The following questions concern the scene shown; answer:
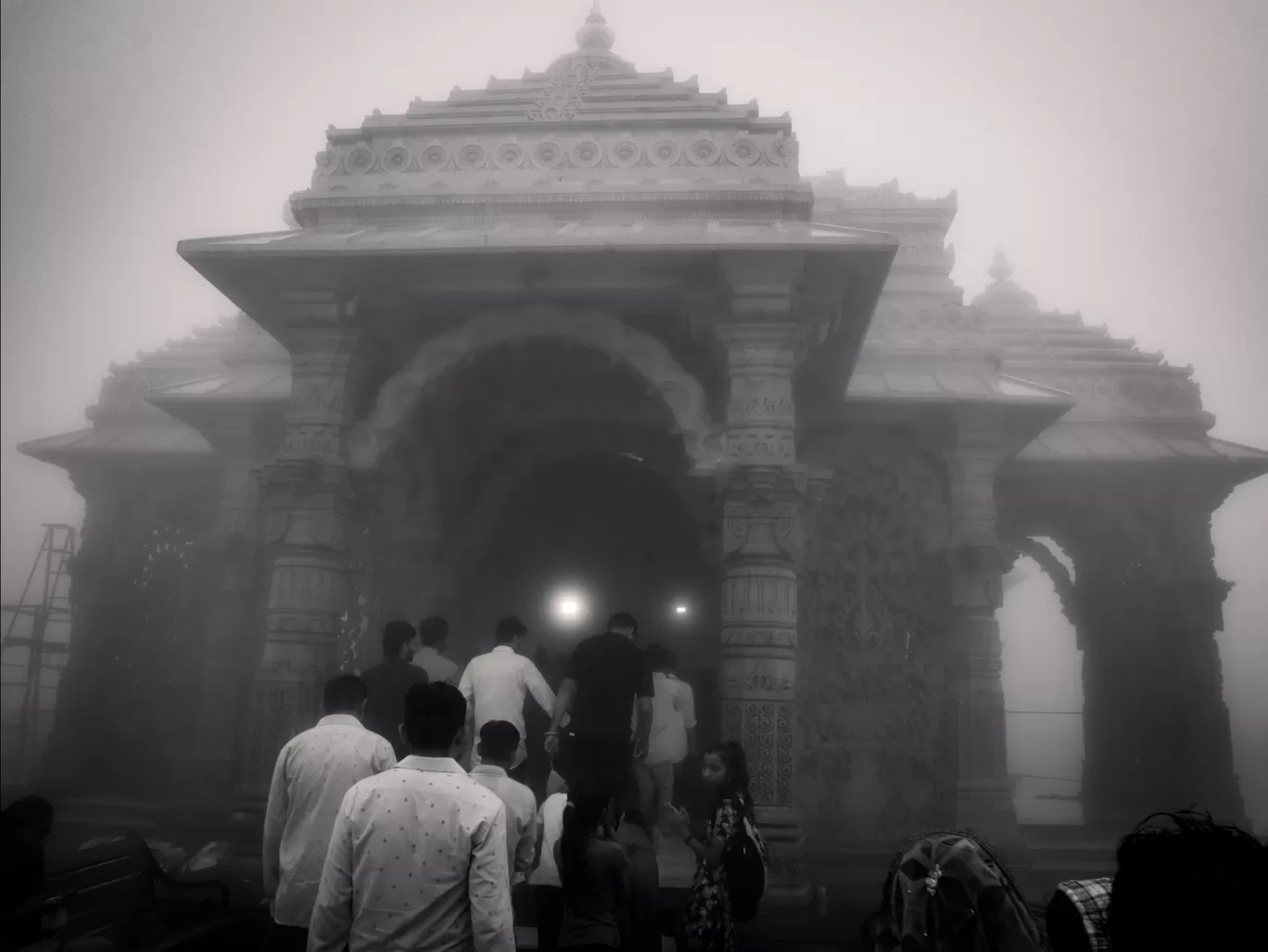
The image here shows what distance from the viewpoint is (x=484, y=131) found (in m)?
7.47

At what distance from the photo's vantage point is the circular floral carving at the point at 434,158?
292 inches

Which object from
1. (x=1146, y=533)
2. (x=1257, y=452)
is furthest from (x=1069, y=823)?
(x=1257, y=452)

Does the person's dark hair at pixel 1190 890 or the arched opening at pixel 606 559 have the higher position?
the arched opening at pixel 606 559

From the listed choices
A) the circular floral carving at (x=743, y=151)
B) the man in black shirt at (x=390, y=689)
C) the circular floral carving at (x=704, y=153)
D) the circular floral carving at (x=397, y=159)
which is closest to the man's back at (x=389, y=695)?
the man in black shirt at (x=390, y=689)

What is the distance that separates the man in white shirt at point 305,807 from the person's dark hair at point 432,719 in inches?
39.2

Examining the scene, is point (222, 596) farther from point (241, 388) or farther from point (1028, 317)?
point (1028, 317)

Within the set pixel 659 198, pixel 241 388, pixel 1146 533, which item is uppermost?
pixel 659 198

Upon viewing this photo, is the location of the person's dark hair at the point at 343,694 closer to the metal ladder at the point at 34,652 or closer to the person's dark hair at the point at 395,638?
the person's dark hair at the point at 395,638

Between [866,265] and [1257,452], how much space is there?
681 centimetres

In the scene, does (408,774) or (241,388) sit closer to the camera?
(408,774)

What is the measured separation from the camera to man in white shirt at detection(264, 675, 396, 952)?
3.63 metres

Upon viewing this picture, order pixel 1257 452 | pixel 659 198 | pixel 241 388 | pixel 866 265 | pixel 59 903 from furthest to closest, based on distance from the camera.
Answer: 1. pixel 1257 452
2. pixel 241 388
3. pixel 659 198
4. pixel 866 265
5. pixel 59 903

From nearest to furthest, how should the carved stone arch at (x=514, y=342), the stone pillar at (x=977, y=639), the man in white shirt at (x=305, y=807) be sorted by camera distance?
the man in white shirt at (x=305, y=807), the carved stone arch at (x=514, y=342), the stone pillar at (x=977, y=639)

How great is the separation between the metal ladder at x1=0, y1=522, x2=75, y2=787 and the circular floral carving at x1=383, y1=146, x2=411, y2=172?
636cm
